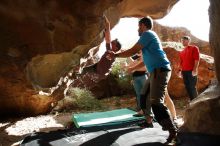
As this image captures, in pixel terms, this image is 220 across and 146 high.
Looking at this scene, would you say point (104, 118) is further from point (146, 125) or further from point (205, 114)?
point (205, 114)

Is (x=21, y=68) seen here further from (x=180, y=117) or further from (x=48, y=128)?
(x=180, y=117)

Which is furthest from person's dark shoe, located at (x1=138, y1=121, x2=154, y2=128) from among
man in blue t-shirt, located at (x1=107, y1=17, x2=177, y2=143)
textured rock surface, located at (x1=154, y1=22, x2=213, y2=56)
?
textured rock surface, located at (x1=154, y1=22, x2=213, y2=56)

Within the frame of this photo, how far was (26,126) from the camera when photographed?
7.31 meters

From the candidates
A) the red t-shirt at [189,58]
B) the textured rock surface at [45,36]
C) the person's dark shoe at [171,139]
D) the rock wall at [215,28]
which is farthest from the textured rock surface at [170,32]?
the person's dark shoe at [171,139]

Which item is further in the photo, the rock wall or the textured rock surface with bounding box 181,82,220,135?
the rock wall

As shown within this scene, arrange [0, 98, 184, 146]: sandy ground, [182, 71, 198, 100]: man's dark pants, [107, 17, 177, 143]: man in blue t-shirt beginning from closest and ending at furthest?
1. [107, 17, 177, 143]: man in blue t-shirt
2. [0, 98, 184, 146]: sandy ground
3. [182, 71, 198, 100]: man's dark pants

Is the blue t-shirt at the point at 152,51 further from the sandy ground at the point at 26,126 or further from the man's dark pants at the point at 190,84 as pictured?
the man's dark pants at the point at 190,84

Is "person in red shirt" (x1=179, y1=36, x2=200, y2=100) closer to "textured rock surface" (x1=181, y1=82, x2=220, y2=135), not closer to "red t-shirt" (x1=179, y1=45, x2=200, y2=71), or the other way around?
"red t-shirt" (x1=179, y1=45, x2=200, y2=71)

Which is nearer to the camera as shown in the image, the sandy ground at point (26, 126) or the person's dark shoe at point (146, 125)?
the person's dark shoe at point (146, 125)

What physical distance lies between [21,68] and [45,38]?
1.00m

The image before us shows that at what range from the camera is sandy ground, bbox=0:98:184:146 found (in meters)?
6.28

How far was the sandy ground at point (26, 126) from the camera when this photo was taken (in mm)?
6283

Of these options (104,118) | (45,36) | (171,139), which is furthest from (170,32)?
(171,139)

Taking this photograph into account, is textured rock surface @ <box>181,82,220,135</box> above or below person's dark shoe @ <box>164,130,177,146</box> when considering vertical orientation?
above
